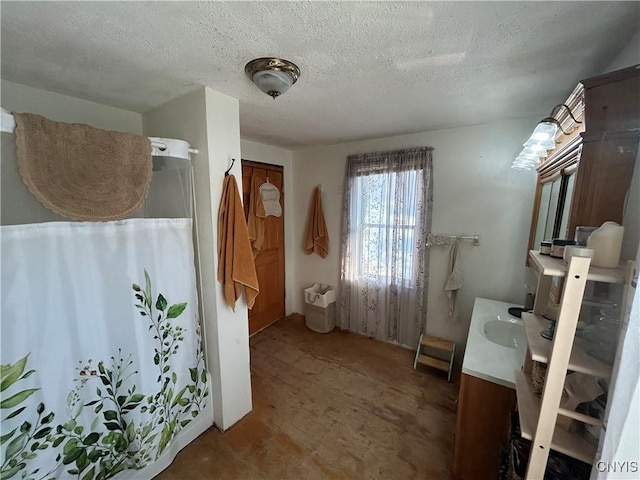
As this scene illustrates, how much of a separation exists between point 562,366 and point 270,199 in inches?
105

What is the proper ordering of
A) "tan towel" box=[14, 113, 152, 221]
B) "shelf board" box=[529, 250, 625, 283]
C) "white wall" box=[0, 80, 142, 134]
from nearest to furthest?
"shelf board" box=[529, 250, 625, 283] → "tan towel" box=[14, 113, 152, 221] → "white wall" box=[0, 80, 142, 134]

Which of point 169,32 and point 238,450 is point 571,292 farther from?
point 238,450

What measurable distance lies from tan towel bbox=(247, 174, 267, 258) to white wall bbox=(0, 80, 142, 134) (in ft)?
3.64

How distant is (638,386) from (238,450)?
186 cm

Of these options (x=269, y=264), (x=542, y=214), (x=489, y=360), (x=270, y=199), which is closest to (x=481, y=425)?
(x=489, y=360)

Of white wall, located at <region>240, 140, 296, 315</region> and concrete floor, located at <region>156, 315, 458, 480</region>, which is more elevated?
white wall, located at <region>240, 140, 296, 315</region>

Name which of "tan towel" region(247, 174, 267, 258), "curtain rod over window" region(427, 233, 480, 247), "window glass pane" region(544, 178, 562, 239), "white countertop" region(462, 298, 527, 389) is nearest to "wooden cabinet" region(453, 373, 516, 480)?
"white countertop" region(462, 298, 527, 389)

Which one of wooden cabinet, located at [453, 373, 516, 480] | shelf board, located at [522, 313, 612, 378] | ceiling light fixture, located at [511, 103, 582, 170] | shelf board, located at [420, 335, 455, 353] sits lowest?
shelf board, located at [420, 335, 455, 353]

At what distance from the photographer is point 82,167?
1.04 metres

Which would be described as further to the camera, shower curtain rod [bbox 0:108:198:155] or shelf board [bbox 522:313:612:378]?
shower curtain rod [bbox 0:108:198:155]

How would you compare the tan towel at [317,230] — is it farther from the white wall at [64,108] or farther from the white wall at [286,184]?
the white wall at [64,108]

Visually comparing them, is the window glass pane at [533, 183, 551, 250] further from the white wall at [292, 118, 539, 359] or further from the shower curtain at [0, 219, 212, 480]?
the shower curtain at [0, 219, 212, 480]

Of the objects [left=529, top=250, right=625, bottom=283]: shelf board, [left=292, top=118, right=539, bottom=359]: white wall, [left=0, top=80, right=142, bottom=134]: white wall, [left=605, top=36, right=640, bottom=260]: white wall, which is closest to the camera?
[left=529, top=250, right=625, bottom=283]: shelf board

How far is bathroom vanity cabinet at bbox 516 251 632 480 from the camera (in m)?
0.71
